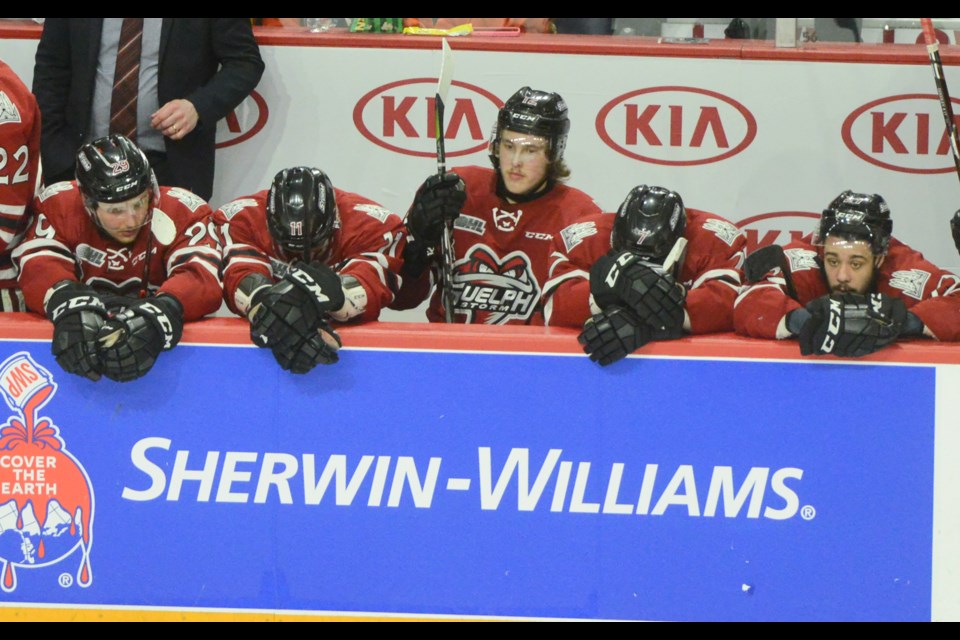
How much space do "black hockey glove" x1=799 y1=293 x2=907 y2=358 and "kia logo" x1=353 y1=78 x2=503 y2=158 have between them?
2.52 metres

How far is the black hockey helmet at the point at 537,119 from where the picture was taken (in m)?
4.69

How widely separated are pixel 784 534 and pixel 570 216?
5.20 feet

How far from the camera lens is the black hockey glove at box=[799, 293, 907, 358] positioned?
3518 mm

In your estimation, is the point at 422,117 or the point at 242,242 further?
the point at 422,117

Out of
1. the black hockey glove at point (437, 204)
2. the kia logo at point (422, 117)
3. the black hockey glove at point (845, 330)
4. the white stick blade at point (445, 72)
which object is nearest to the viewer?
the black hockey glove at point (845, 330)

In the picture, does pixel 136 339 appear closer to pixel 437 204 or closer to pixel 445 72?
pixel 437 204

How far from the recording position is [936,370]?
11.6ft

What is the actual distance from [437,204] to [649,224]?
2.94 ft

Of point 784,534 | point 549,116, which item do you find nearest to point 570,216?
point 549,116

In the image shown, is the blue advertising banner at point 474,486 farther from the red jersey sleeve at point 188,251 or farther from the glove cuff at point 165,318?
the red jersey sleeve at point 188,251

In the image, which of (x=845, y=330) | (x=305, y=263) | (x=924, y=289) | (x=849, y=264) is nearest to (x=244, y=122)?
(x=305, y=263)

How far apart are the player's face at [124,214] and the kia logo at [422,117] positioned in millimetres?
1791

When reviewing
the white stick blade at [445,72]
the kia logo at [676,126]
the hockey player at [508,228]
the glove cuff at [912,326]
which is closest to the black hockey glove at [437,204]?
the hockey player at [508,228]

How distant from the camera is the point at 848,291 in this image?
406cm
